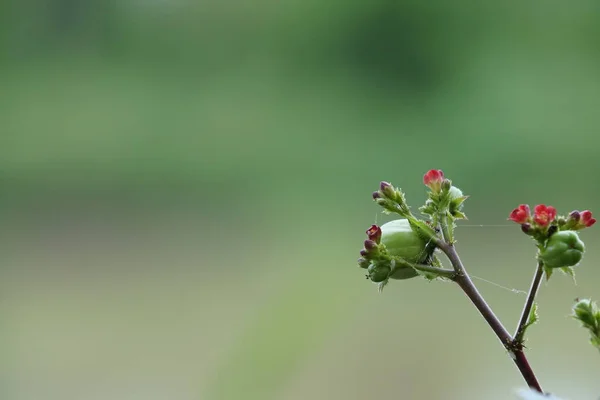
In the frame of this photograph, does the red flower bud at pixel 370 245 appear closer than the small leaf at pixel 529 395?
No

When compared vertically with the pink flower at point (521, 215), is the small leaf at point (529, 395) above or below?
below

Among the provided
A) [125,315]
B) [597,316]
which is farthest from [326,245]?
[597,316]

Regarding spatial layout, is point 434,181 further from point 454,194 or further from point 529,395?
point 529,395

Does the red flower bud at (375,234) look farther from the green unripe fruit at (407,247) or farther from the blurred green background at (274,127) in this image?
the blurred green background at (274,127)

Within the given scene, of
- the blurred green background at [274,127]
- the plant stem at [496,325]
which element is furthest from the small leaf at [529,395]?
the blurred green background at [274,127]

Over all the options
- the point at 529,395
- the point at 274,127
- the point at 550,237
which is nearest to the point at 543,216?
the point at 550,237

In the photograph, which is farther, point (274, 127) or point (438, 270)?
point (274, 127)

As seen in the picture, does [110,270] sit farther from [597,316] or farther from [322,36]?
[597,316]
